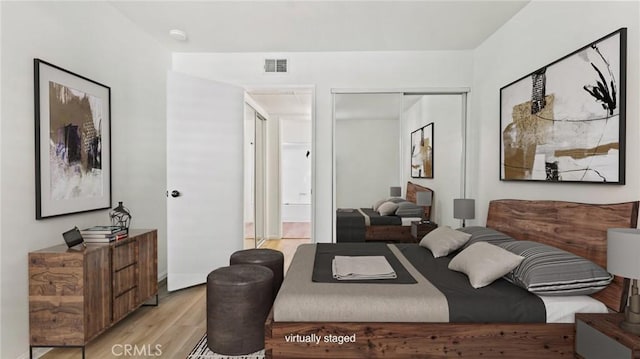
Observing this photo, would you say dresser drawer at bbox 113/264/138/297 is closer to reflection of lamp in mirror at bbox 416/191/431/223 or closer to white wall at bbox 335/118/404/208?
white wall at bbox 335/118/404/208

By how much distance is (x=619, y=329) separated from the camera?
1674mm

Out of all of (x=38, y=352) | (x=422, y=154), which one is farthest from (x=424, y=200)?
(x=38, y=352)

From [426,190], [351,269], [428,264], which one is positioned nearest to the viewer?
[351,269]

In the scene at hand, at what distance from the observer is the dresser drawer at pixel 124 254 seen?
2.68 meters

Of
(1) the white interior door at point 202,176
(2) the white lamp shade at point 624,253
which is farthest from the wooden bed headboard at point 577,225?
(1) the white interior door at point 202,176

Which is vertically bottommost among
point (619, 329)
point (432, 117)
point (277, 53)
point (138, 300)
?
point (138, 300)

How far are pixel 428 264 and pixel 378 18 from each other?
7.41ft

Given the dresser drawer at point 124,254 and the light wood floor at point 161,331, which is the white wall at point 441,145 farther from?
the dresser drawer at point 124,254

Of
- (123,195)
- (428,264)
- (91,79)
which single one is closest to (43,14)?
(91,79)

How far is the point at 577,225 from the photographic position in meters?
2.28

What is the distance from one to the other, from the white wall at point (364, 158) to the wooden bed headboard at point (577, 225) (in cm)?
149

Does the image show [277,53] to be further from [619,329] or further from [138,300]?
[619,329]

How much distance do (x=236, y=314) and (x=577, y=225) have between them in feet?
7.35

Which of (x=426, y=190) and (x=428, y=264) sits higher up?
(x=426, y=190)
